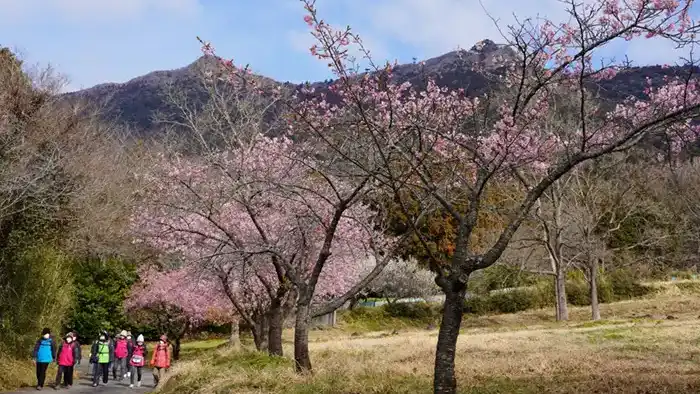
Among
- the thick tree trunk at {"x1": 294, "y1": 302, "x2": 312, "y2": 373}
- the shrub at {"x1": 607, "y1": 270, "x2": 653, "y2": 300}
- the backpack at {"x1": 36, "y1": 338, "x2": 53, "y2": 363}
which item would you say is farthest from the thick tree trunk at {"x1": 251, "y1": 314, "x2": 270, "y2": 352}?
the shrub at {"x1": 607, "y1": 270, "x2": 653, "y2": 300}

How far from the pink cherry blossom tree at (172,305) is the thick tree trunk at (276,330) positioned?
10.2 metres

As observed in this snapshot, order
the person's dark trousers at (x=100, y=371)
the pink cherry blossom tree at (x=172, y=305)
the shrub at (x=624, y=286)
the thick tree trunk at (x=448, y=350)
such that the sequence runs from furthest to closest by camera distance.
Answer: the shrub at (x=624, y=286) → the pink cherry blossom tree at (x=172, y=305) → the person's dark trousers at (x=100, y=371) → the thick tree trunk at (x=448, y=350)

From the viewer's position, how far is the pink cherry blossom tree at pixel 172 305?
84.9ft

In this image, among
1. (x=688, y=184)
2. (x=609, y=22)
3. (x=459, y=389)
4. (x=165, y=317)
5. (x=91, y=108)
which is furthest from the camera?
(x=91, y=108)

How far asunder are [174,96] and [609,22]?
678 inches

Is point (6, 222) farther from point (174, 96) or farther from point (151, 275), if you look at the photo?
point (151, 275)

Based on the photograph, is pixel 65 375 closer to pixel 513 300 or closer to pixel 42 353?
pixel 42 353

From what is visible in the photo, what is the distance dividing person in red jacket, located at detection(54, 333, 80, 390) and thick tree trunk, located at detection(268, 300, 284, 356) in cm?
623

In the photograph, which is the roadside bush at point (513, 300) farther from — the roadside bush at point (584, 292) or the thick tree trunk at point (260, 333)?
the thick tree trunk at point (260, 333)

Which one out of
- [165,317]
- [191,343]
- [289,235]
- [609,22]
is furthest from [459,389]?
[191,343]

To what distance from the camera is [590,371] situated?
10.2 m

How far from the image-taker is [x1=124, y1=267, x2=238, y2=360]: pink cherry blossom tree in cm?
2589

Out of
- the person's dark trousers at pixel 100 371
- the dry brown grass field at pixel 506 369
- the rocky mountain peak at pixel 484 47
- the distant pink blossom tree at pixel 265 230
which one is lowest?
the person's dark trousers at pixel 100 371

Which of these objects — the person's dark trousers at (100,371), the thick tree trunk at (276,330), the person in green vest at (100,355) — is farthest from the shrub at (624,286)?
the person in green vest at (100,355)
